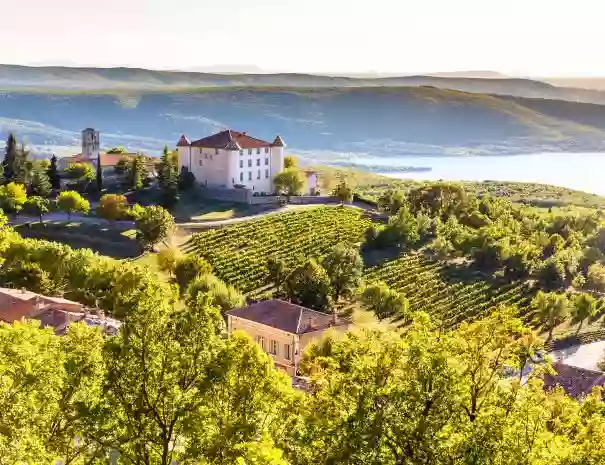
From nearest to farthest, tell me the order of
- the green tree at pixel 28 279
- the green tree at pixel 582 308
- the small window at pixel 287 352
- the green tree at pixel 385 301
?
the small window at pixel 287 352
the green tree at pixel 28 279
the green tree at pixel 385 301
the green tree at pixel 582 308

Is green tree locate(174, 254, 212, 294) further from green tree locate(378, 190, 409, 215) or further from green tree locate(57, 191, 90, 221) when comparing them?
green tree locate(378, 190, 409, 215)

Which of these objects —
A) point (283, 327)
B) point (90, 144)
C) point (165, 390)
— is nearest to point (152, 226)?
point (283, 327)

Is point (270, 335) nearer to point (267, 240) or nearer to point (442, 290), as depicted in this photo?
point (442, 290)

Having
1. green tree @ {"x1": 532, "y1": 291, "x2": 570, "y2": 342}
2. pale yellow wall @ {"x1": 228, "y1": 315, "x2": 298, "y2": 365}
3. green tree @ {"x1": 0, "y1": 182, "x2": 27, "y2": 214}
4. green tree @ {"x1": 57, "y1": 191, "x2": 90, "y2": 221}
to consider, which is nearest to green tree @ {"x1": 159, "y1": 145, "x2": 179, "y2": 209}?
green tree @ {"x1": 57, "y1": 191, "x2": 90, "y2": 221}

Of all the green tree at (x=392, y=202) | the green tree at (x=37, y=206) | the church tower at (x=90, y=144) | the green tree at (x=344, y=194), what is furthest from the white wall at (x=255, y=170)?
the green tree at (x=37, y=206)

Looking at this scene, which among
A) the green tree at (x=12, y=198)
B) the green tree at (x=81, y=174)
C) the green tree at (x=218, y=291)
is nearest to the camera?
the green tree at (x=218, y=291)

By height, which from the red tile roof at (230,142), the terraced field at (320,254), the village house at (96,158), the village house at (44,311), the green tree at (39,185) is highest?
the red tile roof at (230,142)

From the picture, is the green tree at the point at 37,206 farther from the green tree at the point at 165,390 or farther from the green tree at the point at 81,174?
the green tree at the point at 165,390
